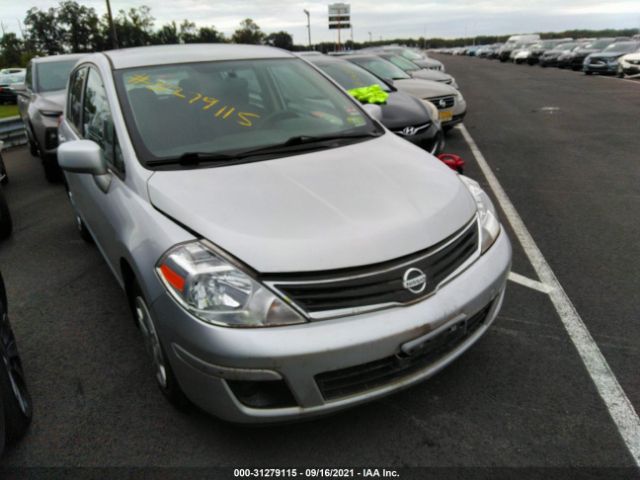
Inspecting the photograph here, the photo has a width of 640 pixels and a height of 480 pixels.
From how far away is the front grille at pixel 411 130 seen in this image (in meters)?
6.26

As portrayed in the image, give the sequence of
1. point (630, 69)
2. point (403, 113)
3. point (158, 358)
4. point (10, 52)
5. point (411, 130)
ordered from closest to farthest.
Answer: point (158, 358), point (411, 130), point (403, 113), point (630, 69), point (10, 52)

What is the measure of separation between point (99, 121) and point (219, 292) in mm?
1874

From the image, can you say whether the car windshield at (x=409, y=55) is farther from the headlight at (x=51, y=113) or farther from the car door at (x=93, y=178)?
the car door at (x=93, y=178)

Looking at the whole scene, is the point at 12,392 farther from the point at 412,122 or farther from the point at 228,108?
the point at 412,122

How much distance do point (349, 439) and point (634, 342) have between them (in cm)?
180

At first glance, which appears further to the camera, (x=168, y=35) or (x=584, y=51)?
(x=168, y=35)

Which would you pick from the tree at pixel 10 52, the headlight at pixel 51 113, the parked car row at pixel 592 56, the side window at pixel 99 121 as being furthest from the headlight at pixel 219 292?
the tree at pixel 10 52

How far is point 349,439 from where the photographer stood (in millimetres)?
2342

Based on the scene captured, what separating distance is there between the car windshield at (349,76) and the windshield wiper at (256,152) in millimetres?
4354

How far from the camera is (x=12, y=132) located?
1045cm

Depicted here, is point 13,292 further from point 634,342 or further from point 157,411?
point 634,342

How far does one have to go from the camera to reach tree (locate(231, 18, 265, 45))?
99.9m

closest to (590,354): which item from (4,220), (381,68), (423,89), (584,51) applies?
(4,220)

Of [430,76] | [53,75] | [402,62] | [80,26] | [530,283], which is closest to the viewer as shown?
[530,283]
